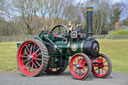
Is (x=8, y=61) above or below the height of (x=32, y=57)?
below

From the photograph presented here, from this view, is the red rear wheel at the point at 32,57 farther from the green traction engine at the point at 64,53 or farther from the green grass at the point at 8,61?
the green grass at the point at 8,61

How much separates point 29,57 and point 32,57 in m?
0.12

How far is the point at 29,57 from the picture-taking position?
8312mm

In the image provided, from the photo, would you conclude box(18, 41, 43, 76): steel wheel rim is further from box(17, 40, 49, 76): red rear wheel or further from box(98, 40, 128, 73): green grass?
box(98, 40, 128, 73): green grass

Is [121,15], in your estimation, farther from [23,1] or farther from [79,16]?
[23,1]

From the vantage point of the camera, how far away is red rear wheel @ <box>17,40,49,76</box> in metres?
7.81

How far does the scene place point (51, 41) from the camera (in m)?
8.55

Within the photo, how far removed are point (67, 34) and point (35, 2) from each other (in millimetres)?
33666

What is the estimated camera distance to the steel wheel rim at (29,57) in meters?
8.23

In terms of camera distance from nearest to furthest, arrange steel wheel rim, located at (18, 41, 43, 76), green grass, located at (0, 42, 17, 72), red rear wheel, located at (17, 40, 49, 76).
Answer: red rear wheel, located at (17, 40, 49, 76) → steel wheel rim, located at (18, 41, 43, 76) → green grass, located at (0, 42, 17, 72)

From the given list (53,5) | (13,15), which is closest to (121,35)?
(53,5)

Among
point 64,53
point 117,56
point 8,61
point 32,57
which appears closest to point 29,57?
point 32,57

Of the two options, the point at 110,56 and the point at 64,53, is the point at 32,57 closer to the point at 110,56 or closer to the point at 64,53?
the point at 64,53

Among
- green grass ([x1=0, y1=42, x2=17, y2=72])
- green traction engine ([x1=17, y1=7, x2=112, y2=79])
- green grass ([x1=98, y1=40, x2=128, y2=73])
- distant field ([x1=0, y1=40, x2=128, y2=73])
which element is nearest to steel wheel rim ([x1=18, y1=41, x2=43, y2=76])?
green traction engine ([x1=17, y1=7, x2=112, y2=79])
